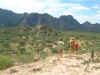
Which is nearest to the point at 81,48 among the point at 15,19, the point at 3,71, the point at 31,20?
the point at 3,71

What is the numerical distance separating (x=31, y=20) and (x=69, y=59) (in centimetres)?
14724

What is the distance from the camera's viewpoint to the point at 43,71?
10586 mm

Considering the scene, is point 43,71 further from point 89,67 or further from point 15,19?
point 15,19

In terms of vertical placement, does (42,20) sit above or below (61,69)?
above

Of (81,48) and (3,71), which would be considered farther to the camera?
(81,48)

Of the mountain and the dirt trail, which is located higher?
the mountain

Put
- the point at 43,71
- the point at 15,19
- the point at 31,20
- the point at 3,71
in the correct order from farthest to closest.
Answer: the point at 15,19 < the point at 31,20 < the point at 3,71 < the point at 43,71

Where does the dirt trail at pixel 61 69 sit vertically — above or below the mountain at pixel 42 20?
below

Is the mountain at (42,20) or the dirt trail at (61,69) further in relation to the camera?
the mountain at (42,20)

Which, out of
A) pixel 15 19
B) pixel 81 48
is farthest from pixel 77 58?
pixel 15 19

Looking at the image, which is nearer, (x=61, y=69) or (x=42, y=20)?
(x=61, y=69)

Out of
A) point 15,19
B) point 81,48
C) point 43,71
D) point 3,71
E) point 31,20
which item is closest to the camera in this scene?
point 43,71

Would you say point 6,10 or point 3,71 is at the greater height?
point 6,10

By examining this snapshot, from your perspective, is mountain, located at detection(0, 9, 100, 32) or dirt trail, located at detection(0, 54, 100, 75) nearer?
dirt trail, located at detection(0, 54, 100, 75)
